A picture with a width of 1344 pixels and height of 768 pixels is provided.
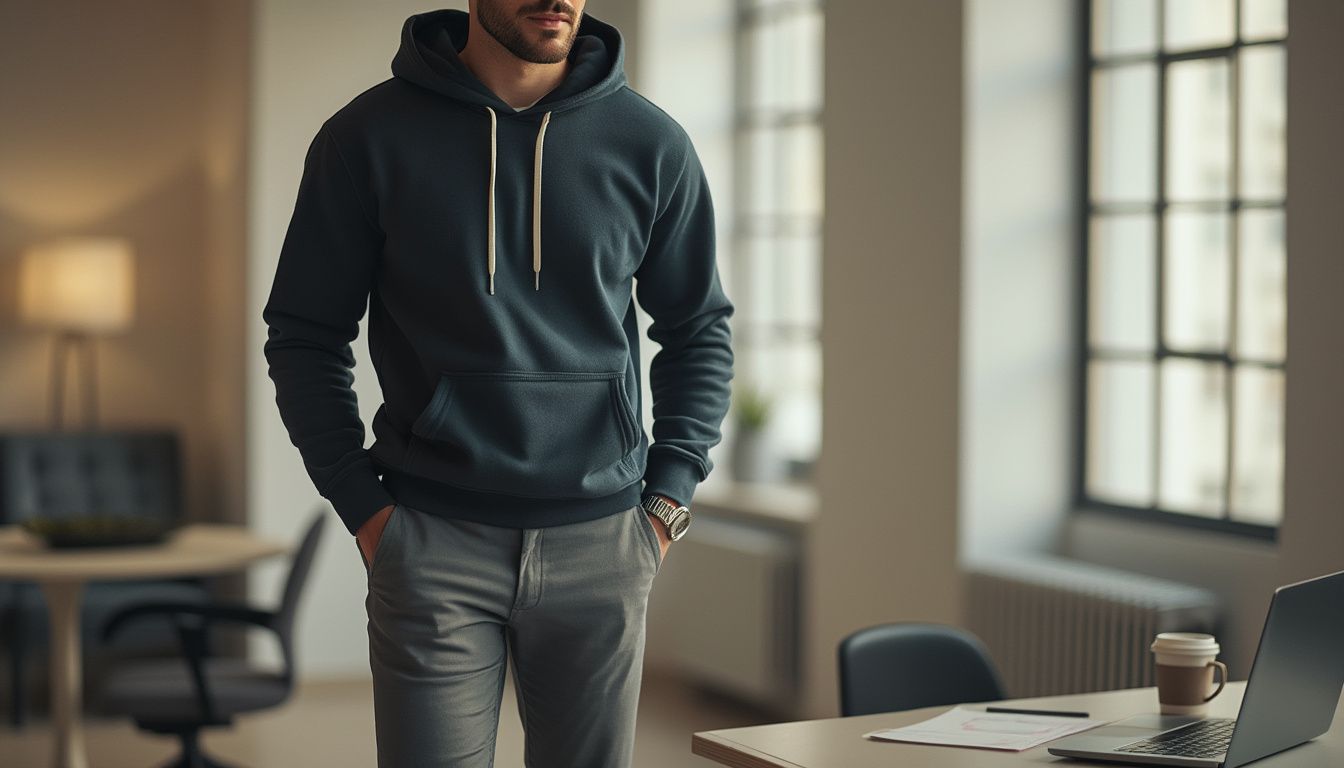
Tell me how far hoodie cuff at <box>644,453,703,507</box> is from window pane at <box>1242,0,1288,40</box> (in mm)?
2217

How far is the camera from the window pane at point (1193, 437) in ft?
12.4

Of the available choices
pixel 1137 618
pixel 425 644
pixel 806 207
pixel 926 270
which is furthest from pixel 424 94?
pixel 806 207

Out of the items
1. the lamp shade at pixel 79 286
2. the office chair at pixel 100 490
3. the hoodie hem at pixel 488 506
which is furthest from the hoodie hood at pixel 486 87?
the lamp shade at pixel 79 286

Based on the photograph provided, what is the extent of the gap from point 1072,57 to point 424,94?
275 centimetres

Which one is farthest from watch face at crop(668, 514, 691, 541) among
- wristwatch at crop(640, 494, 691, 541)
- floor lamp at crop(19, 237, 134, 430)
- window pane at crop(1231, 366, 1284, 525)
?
floor lamp at crop(19, 237, 134, 430)

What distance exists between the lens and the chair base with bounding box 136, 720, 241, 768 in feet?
12.8

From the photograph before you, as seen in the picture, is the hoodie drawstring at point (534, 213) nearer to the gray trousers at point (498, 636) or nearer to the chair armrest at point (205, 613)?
the gray trousers at point (498, 636)

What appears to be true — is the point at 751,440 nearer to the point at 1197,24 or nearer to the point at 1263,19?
the point at 1197,24

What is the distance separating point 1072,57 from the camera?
13.8 ft

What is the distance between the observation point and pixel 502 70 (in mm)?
1905

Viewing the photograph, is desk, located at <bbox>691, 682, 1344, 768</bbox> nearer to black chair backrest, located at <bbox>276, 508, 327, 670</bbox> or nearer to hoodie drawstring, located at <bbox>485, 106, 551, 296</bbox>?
hoodie drawstring, located at <bbox>485, 106, 551, 296</bbox>

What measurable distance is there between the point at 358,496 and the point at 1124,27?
2950mm

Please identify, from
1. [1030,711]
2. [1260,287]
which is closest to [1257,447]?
[1260,287]

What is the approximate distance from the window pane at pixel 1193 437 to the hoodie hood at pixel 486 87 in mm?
2319
